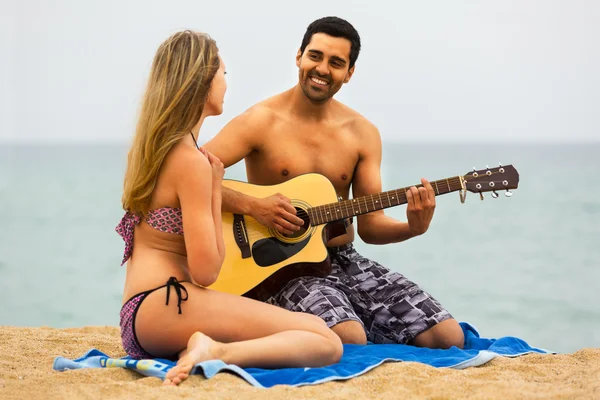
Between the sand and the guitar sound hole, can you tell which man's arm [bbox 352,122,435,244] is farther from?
the sand

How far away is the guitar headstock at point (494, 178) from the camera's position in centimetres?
421

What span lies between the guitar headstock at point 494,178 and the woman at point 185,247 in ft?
3.86

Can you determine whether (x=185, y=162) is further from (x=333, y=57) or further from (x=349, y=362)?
(x=333, y=57)

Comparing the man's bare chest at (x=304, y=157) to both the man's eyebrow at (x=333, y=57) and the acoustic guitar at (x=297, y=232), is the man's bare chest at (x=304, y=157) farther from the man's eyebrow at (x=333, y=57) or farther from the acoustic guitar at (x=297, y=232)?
the man's eyebrow at (x=333, y=57)

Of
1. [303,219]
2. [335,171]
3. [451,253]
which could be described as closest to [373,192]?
[335,171]

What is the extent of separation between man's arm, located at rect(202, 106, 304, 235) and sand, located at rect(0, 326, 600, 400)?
3.21 ft

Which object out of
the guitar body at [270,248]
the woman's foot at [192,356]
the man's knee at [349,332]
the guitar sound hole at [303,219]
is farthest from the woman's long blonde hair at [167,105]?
the man's knee at [349,332]

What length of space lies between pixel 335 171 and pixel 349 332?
93 centimetres

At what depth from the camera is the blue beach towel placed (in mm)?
3184

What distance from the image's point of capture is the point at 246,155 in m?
4.64

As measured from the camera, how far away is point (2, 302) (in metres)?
12.2

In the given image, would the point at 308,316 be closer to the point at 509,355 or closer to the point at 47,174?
the point at 509,355

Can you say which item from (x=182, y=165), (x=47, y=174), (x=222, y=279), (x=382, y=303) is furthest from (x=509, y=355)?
(x=47, y=174)

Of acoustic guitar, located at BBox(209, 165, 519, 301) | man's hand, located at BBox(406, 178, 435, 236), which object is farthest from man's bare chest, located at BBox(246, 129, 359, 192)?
man's hand, located at BBox(406, 178, 435, 236)
